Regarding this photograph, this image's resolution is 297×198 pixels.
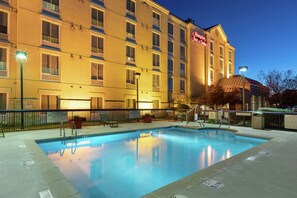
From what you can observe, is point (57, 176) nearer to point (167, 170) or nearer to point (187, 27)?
point (167, 170)

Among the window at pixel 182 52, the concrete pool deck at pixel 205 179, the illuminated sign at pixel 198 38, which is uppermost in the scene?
the illuminated sign at pixel 198 38

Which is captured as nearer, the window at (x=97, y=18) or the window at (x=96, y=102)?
the window at (x=96, y=102)

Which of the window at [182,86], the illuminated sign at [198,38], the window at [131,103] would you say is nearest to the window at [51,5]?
the window at [131,103]

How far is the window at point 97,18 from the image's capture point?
57.1 ft

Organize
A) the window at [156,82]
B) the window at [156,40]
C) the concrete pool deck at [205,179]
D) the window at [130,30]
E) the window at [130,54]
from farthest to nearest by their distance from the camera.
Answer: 1. the window at [156,40]
2. the window at [156,82]
3. the window at [130,30]
4. the window at [130,54]
5. the concrete pool deck at [205,179]

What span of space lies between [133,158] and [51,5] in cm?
1475

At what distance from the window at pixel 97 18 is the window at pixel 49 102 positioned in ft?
26.2

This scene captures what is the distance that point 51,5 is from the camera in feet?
48.8

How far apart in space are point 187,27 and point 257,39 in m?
36.7

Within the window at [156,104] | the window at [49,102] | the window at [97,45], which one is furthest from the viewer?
the window at [156,104]

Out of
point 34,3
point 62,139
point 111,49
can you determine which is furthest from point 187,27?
point 62,139

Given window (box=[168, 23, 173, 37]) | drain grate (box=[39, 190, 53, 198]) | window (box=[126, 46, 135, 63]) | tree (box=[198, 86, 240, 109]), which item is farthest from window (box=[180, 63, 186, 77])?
drain grate (box=[39, 190, 53, 198])

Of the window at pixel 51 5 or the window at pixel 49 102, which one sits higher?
the window at pixel 51 5

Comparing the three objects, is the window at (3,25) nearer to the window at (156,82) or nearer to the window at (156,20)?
the window at (156,82)
